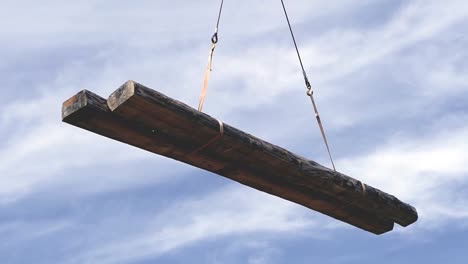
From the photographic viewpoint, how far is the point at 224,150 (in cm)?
820

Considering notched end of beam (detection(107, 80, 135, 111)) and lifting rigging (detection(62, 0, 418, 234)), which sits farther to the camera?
lifting rigging (detection(62, 0, 418, 234))

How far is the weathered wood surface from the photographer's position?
7.35 metres

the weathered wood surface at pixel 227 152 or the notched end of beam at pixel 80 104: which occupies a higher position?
the notched end of beam at pixel 80 104

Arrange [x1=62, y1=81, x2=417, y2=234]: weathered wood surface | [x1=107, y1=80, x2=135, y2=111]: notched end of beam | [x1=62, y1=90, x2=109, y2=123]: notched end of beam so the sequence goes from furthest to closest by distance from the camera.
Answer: [x1=62, y1=81, x2=417, y2=234]: weathered wood surface < [x1=62, y1=90, x2=109, y2=123]: notched end of beam < [x1=107, y1=80, x2=135, y2=111]: notched end of beam

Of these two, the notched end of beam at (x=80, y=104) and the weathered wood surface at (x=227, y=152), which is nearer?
the notched end of beam at (x=80, y=104)

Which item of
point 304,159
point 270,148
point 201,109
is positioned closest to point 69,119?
point 201,109

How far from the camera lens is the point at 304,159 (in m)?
8.90

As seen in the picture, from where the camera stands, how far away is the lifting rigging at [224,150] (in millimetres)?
7359

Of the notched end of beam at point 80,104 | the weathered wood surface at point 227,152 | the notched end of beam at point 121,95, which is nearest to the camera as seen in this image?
the notched end of beam at point 121,95

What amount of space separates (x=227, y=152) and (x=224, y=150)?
66 millimetres

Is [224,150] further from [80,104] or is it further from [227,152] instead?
[80,104]

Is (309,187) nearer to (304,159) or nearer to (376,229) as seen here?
(304,159)

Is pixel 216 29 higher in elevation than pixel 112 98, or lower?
higher

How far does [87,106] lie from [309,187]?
3.05 meters
